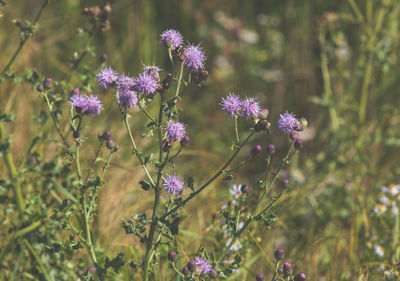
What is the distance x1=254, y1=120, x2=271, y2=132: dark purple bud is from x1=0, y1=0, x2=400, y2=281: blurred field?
910 mm

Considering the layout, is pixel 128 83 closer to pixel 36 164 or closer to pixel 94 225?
pixel 36 164

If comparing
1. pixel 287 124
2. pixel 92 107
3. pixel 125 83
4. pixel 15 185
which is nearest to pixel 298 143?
pixel 287 124

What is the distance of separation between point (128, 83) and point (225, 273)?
0.82 metres

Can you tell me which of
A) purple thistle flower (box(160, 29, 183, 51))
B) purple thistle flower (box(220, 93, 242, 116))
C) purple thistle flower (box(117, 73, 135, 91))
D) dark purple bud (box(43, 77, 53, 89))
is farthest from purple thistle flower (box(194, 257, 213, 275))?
dark purple bud (box(43, 77, 53, 89))

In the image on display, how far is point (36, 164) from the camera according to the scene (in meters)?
2.58

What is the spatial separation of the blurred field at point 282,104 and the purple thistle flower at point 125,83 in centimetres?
103

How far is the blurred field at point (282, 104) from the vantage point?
9.89ft

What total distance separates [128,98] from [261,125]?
1.63 ft

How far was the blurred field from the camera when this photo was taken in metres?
3.01

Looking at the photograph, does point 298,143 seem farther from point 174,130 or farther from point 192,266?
point 192,266

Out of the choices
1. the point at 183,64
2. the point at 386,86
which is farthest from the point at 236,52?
the point at 183,64

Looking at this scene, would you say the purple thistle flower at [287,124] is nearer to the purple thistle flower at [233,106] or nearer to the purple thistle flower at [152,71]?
the purple thistle flower at [233,106]

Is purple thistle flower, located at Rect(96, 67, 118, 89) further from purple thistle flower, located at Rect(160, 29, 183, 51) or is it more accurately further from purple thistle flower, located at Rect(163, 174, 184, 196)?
purple thistle flower, located at Rect(163, 174, 184, 196)

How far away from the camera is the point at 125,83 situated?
5.81ft
